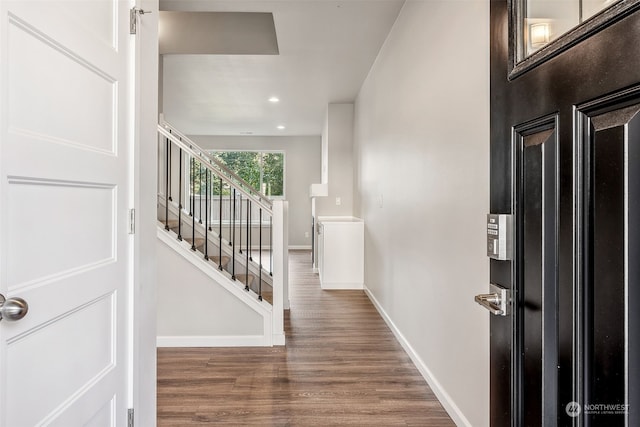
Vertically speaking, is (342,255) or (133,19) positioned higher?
(133,19)

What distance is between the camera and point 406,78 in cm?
295

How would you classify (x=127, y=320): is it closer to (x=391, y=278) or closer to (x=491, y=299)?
(x=491, y=299)

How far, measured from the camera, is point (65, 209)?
1.02 m

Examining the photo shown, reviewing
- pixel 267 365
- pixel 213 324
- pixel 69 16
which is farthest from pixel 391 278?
pixel 69 16

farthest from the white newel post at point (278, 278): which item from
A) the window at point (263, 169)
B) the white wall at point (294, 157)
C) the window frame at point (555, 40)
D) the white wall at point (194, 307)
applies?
the window at point (263, 169)

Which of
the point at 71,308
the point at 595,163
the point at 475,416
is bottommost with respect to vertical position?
the point at 475,416

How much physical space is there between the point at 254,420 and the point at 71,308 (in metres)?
1.28

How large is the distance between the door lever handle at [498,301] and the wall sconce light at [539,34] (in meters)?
0.58

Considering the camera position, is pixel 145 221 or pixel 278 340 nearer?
pixel 145 221

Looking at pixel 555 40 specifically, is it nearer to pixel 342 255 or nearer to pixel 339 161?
pixel 342 255

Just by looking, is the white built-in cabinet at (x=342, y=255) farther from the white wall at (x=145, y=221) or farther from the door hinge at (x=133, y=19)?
the door hinge at (x=133, y=19)

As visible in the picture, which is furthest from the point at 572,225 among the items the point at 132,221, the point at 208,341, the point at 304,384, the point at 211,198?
the point at 211,198

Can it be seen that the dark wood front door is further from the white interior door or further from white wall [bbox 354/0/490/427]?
the white interior door

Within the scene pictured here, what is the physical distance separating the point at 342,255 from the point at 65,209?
4.20m
